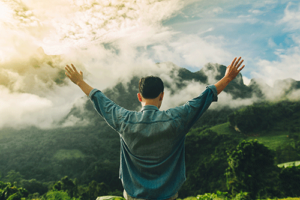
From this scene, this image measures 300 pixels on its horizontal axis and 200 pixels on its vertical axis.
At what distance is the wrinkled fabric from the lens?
1.77 metres

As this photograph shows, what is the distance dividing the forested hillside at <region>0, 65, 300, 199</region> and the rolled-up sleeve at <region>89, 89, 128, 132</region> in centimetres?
1124

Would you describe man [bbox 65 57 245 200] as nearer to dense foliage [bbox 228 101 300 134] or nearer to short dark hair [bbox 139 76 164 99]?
short dark hair [bbox 139 76 164 99]

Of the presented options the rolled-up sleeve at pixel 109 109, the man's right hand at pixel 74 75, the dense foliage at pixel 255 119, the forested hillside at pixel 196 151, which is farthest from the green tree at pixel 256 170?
the dense foliage at pixel 255 119

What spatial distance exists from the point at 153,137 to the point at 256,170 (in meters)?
28.6

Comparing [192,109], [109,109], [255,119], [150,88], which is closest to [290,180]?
[192,109]

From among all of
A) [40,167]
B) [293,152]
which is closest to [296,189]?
[293,152]

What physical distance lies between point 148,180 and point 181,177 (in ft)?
1.28

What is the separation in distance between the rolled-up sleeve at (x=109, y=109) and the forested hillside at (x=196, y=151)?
11.2 metres

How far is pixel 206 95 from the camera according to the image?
74.7 inches

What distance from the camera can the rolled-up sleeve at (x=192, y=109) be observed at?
179 centimetres

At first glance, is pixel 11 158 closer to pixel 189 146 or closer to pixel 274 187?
pixel 189 146

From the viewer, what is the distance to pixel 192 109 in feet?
5.98

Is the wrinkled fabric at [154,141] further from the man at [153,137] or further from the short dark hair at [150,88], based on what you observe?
the short dark hair at [150,88]

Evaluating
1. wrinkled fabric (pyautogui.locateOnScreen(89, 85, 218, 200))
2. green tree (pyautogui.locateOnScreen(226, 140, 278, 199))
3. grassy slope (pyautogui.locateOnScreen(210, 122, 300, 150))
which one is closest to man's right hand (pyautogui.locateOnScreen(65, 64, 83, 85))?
wrinkled fabric (pyautogui.locateOnScreen(89, 85, 218, 200))
